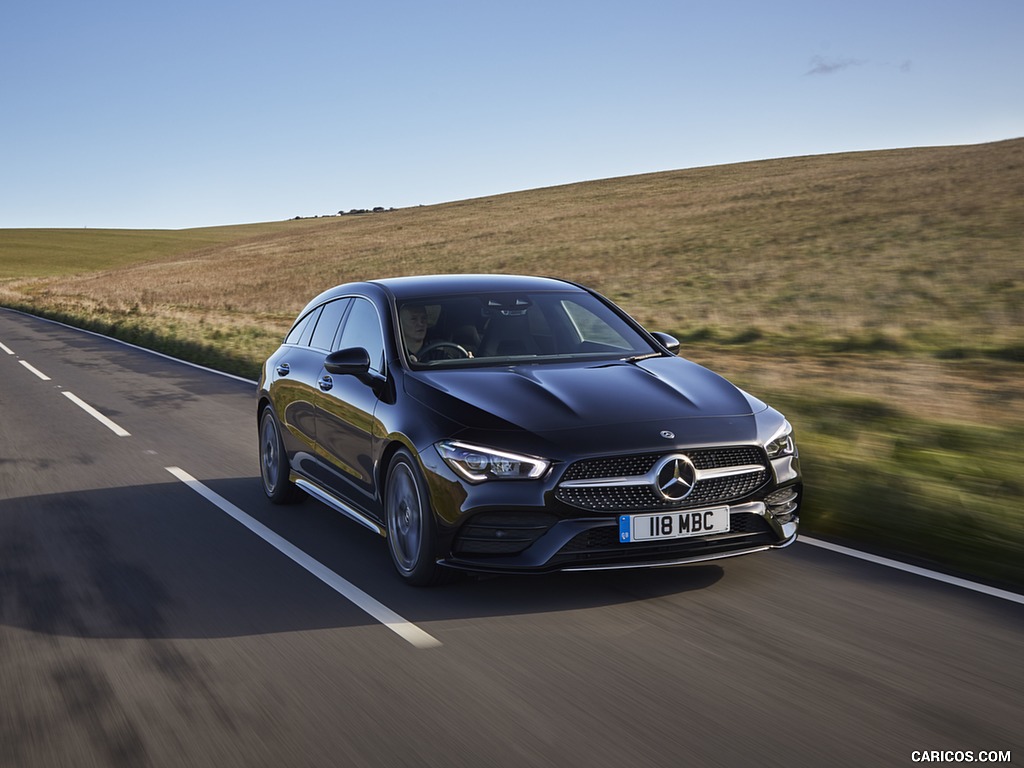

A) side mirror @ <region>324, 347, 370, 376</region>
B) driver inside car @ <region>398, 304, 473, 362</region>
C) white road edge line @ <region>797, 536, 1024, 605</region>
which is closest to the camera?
white road edge line @ <region>797, 536, 1024, 605</region>

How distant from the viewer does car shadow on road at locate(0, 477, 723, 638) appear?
5.32 metres

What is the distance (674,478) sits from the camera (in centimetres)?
522

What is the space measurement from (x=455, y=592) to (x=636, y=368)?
1.60 metres

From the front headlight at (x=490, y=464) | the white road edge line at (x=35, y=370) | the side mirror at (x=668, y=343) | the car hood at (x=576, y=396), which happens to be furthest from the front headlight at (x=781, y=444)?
the white road edge line at (x=35, y=370)

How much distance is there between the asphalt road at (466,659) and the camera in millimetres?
3779

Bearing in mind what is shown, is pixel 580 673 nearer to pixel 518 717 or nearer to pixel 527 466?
pixel 518 717

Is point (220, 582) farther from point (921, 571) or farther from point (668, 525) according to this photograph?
point (921, 571)

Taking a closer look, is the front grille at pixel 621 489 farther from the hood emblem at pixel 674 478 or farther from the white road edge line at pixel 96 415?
the white road edge line at pixel 96 415

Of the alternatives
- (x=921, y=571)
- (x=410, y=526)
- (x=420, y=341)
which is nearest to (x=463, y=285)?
(x=420, y=341)

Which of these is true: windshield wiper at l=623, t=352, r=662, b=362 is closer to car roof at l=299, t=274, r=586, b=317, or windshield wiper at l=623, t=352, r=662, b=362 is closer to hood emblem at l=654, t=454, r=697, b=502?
car roof at l=299, t=274, r=586, b=317

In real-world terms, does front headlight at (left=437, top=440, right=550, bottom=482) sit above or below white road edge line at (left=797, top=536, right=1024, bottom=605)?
above

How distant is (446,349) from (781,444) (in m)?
2.00

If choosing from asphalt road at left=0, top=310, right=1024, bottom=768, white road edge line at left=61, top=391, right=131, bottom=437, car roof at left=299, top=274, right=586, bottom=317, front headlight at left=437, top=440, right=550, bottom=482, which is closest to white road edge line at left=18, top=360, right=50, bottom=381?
white road edge line at left=61, top=391, right=131, bottom=437

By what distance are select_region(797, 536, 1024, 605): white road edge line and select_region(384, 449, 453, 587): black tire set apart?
2.29 meters
